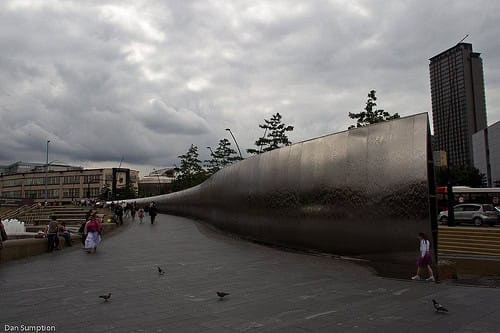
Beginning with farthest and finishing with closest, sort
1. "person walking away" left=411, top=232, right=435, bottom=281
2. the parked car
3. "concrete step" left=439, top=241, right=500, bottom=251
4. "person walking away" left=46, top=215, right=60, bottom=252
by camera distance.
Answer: the parked car, "person walking away" left=46, top=215, right=60, bottom=252, "concrete step" left=439, top=241, right=500, bottom=251, "person walking away" left=411, top=232, right=435, bottom=281

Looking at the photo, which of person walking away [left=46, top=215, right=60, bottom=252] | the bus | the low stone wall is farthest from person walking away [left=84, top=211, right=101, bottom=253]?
the bus

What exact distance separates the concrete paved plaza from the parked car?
65.6 feet

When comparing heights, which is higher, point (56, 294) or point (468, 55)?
point (468, 55)

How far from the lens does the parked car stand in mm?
27312

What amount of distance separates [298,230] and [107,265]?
607 cm

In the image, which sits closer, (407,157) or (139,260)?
(407,157)

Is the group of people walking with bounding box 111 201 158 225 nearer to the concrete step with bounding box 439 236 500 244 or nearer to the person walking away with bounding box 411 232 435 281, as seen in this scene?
the concrete step with bounding box 439 236 500 244

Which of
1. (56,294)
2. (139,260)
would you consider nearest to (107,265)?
(139,260)

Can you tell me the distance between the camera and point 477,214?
2767 centimetres

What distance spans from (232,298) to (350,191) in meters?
5.96

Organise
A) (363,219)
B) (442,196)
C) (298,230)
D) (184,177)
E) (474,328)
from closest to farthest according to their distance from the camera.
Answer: (474,328)
(363,219)
(298,230)
(442,196)
(184,177)

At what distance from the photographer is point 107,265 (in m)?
11.5

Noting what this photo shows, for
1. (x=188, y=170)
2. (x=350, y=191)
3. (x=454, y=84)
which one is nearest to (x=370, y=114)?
(x=454, y=84)

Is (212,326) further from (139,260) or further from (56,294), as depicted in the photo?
(139,260)
